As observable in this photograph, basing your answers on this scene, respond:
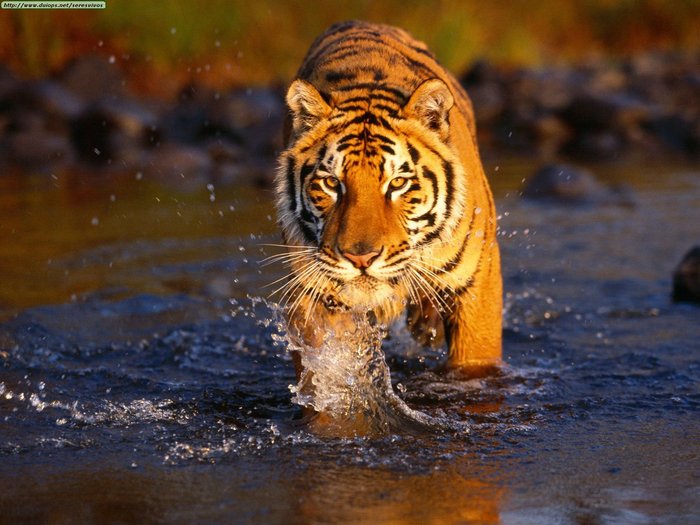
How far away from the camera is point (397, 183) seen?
12.3ft

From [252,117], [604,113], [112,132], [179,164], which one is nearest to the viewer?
[179,164]

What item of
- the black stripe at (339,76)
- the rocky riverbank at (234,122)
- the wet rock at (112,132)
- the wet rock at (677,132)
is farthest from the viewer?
the wet rock at (677,132)

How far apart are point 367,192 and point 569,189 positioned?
18.0ft

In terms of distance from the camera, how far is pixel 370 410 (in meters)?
3.95

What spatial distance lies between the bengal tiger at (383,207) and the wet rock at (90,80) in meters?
8.57

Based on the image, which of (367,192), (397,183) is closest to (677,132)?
(397,183)

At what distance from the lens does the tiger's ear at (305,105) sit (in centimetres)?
379

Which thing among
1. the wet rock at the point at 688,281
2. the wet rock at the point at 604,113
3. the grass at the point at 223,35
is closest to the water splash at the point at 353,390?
the wet rock at the point at 688,281

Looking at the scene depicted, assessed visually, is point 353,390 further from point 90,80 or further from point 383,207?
point 90,80

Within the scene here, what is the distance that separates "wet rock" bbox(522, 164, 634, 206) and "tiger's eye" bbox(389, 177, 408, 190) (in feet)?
16.8

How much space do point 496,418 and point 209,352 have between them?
1591mm

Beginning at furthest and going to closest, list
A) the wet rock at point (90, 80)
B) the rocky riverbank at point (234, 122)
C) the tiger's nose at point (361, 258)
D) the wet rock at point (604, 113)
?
the wet rock at point (604, 113) < the wet rock at point (90, 80) < the rocky riverbank at point (234, 122) < the tiger's nose at point (361, 258)

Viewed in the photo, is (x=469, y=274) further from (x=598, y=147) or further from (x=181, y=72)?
(x=181, y=72)

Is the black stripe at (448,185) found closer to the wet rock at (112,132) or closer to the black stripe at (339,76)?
the black stripe at (339,76)
